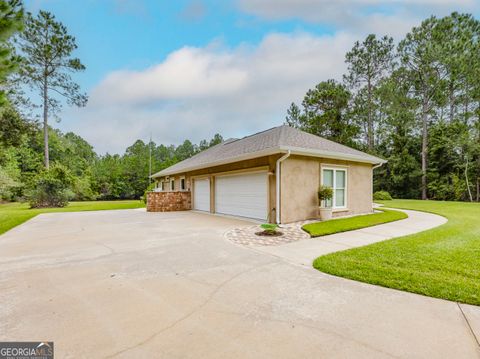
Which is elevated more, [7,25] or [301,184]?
[7,25]

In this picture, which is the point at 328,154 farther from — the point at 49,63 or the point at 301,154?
the point at 49,63

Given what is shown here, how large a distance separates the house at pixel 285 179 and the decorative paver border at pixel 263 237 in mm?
991

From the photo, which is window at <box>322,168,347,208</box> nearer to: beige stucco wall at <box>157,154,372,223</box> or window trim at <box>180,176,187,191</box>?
beige stucco wall at <box>157,154,372,223</box>

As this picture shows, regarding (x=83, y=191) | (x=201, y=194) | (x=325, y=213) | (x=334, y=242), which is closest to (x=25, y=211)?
(x=201, y=194)

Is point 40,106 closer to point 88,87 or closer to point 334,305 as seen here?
point 88,87

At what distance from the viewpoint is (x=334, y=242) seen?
5.95 m

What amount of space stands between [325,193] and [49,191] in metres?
18.6

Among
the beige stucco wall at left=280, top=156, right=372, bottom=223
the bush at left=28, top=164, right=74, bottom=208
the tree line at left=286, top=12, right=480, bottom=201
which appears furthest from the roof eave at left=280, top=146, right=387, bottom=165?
the bush at left=28, top=164, right=74, bottom=208

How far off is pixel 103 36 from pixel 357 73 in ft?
77.6

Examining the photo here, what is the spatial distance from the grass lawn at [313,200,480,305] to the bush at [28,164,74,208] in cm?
1950

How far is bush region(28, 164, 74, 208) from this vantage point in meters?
17.0

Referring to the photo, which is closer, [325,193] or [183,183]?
[325,193]

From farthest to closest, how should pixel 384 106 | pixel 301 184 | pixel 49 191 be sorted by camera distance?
1. pixel 384 106
2. pixel 49 191
3. pixel 301 184

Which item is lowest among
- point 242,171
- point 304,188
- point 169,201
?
point 169,201
